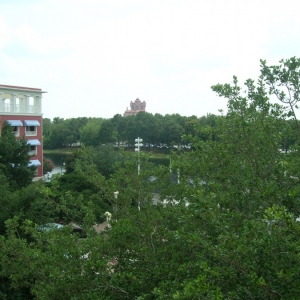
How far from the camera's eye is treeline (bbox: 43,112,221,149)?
201 ft

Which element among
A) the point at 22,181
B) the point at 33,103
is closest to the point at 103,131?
the point at 33,103

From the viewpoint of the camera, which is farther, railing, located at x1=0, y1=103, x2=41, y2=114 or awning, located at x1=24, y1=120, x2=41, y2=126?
awning, located at x1=24, y1=120, x2=41, y2=126

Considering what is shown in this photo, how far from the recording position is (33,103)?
103 feet

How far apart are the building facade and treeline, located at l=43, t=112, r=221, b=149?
84.2 ft

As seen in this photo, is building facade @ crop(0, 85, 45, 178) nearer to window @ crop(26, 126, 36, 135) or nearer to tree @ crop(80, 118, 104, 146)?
window @ crop(26, 126, 36, 135)

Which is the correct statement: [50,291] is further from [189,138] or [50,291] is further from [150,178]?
[189,138]

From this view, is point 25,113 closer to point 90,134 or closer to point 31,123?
point 31,123

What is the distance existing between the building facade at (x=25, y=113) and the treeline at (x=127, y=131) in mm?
25656

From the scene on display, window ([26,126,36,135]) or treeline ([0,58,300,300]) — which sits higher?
window ([26,126,36,135])

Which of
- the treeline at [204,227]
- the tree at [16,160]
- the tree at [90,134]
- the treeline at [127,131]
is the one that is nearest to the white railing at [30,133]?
the tree at [16,160]

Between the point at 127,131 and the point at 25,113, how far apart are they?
120 feet

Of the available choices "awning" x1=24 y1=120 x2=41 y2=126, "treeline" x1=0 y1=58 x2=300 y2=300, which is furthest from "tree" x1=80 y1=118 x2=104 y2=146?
"treeline" x1=0 y1=58 x2=300 y2=300

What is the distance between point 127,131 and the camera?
219 feet

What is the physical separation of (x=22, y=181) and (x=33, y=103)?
46.8 feet
